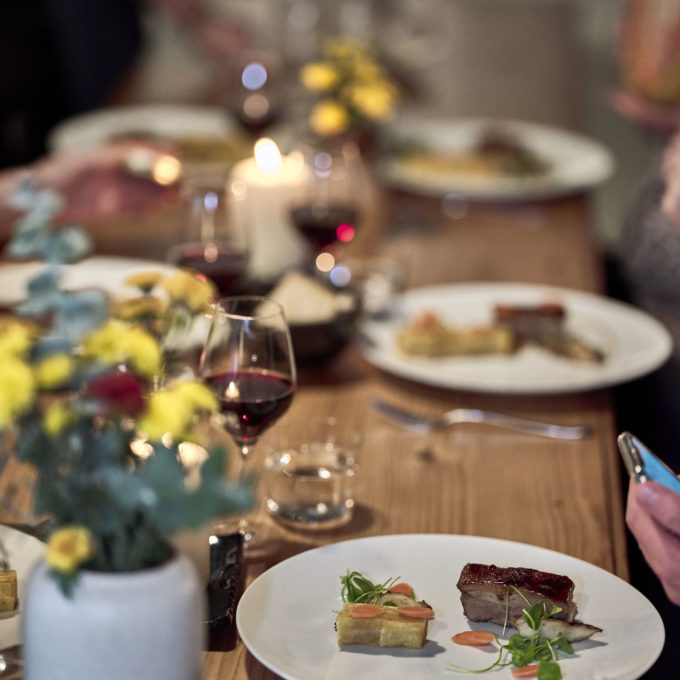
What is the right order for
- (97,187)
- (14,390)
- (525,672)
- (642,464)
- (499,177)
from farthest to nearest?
(499,177) < (97,187) < (642,464) < (525,672) < (14,390)

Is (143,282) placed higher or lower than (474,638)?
higher

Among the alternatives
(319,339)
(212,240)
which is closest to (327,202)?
(212,240)

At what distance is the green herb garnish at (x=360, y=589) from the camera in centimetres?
82

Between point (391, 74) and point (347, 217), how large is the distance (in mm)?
1626

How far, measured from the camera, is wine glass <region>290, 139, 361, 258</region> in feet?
5.42

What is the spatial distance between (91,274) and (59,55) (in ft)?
7.20

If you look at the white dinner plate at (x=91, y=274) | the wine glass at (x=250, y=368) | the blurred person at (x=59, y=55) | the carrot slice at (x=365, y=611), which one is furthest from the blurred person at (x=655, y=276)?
the blurred person at (x=59, y=55)

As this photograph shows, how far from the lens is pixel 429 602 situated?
0.84m

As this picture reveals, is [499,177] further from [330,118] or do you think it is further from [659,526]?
[659,526]

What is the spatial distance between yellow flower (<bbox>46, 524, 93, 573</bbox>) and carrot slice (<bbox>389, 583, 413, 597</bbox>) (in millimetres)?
316

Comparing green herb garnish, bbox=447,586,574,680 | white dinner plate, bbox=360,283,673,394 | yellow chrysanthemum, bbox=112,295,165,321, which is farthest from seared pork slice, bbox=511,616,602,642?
white dinner plate, bbox=360,283,673,394

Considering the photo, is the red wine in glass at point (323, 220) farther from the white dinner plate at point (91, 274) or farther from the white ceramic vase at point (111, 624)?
the white ceramic vase at point (111, 624)

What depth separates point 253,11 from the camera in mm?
4691

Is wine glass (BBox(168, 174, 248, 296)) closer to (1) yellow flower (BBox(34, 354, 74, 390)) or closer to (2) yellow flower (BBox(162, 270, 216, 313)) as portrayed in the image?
(2) yellow flower (BBox(162, 270, 216, 313))
